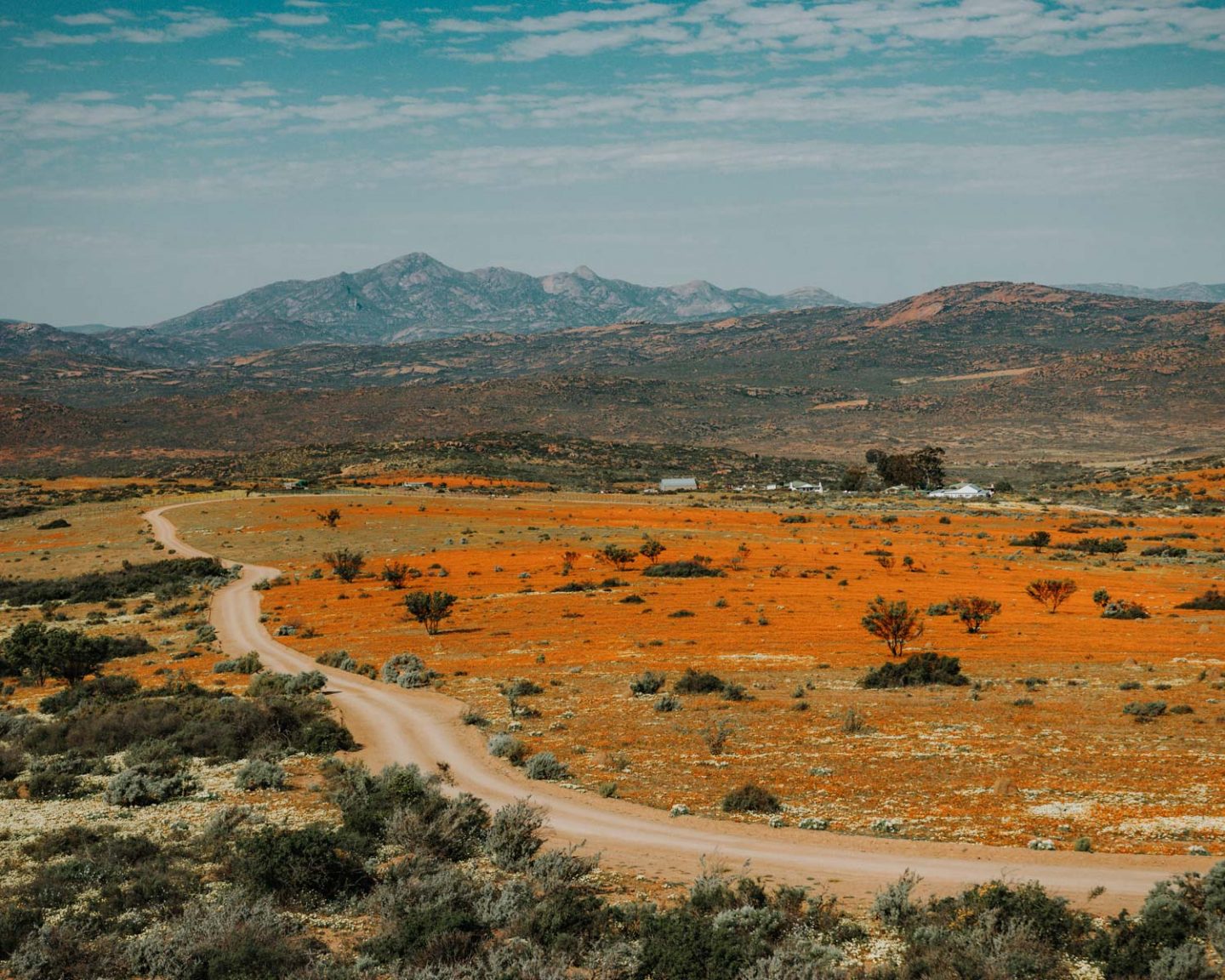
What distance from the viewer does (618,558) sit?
54219 millimetres

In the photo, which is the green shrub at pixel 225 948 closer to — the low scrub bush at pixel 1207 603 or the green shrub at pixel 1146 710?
the green shrub at pixel 1146 710

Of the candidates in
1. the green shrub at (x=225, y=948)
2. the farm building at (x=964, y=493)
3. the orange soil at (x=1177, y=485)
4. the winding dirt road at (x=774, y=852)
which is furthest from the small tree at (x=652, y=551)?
the orange soil at (x=1177, y=485)

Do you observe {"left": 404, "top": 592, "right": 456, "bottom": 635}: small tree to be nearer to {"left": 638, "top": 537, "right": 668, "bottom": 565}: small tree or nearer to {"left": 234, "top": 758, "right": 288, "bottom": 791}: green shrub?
{"left": 234, "top": 758, "right": 288, "bottom": 791}: green shrub

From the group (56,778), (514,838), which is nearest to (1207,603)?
(514,838)

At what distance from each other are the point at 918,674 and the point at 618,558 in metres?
29.7

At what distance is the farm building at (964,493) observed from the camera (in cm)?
9462

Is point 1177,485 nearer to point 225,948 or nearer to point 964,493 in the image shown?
point 964,493

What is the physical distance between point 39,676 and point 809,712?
26.0 metres

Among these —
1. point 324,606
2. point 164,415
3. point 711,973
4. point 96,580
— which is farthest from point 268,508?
point 164,415

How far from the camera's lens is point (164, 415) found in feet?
553

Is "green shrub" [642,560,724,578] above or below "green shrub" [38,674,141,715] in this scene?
below

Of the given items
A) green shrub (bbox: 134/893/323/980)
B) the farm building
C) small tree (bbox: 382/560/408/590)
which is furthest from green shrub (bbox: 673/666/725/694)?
the farm building

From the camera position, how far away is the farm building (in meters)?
94.6

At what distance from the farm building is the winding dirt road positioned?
84.3m
